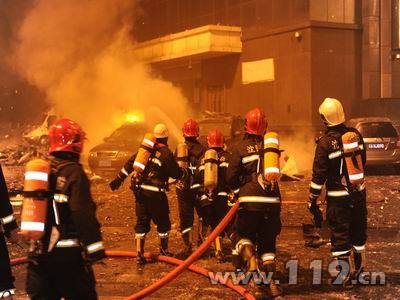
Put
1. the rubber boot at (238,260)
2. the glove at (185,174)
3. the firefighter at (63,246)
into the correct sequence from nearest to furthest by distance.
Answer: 1. the firefighter at (63,246)
2. the rubber boot at (238,260)
3. the glove at (185,174)

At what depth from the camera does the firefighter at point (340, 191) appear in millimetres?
5465

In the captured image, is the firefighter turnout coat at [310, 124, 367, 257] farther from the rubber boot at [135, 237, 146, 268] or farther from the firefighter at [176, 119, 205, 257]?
the rubber boot at [135, 237, 146, 268]

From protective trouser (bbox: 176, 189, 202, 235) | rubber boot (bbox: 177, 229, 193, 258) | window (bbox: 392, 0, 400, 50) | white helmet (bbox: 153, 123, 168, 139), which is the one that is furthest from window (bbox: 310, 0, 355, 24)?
rubber boot (bbox: 177, 229, 193, 258)

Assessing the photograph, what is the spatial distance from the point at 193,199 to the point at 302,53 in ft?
48.2

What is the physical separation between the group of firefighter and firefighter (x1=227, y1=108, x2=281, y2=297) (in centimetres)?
1

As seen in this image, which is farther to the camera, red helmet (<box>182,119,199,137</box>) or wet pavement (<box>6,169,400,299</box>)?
red helmet (<box>182,119,199,137</box>)

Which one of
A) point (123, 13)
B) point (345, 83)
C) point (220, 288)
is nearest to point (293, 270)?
point (220, 288)

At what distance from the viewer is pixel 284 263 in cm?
652

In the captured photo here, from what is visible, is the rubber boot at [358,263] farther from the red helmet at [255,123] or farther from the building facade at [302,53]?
the building facade at [302,53]

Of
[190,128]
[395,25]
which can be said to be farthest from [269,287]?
[395,25]

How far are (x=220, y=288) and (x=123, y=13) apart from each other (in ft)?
79.1

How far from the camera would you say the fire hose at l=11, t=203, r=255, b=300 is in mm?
5039

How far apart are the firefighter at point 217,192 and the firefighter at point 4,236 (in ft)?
9.40

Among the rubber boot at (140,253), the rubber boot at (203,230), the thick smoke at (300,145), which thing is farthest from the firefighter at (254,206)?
the thick smoke at (300,145)
